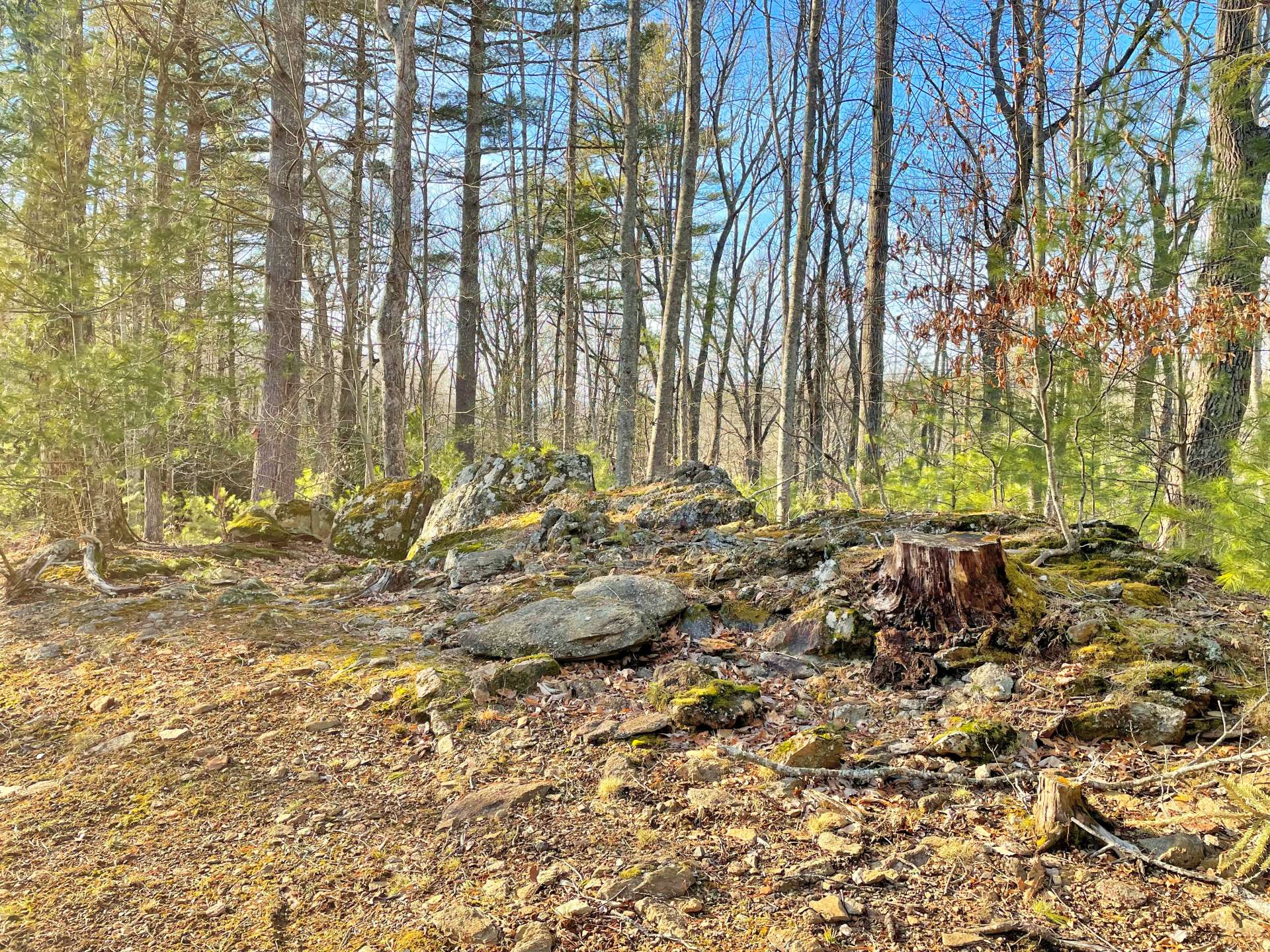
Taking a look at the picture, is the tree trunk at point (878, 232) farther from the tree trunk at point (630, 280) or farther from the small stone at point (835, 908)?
the small stone at point (835, 908)

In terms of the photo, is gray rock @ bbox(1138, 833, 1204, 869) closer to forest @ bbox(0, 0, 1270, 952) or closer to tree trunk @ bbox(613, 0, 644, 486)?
forest @ bbox(0, 0, 1270, 952)

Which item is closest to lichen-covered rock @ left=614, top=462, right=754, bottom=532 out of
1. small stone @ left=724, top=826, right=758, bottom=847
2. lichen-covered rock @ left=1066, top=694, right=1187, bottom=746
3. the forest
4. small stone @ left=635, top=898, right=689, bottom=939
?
the forest

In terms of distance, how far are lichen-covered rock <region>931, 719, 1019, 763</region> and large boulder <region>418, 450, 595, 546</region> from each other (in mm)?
4794

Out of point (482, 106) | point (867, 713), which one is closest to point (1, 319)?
point (867, 713)

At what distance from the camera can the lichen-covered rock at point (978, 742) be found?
2479mm

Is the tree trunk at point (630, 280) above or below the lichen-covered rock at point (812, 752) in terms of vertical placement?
above

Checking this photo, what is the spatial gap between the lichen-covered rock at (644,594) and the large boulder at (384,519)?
11.3ft

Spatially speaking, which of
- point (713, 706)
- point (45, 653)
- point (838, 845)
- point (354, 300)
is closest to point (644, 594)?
point (713, 706)

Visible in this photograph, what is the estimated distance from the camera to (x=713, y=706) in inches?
116

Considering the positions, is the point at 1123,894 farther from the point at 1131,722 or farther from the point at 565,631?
the point at 565,631

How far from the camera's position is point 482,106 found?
41.8 feet

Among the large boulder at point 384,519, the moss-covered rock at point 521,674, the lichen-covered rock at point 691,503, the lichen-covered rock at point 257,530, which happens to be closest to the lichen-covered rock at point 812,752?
the moss-covered rock at point 521,674

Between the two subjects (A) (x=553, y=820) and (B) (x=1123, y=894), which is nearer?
(B) (x=1123, y=894)

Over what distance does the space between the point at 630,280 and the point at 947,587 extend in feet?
21.1
